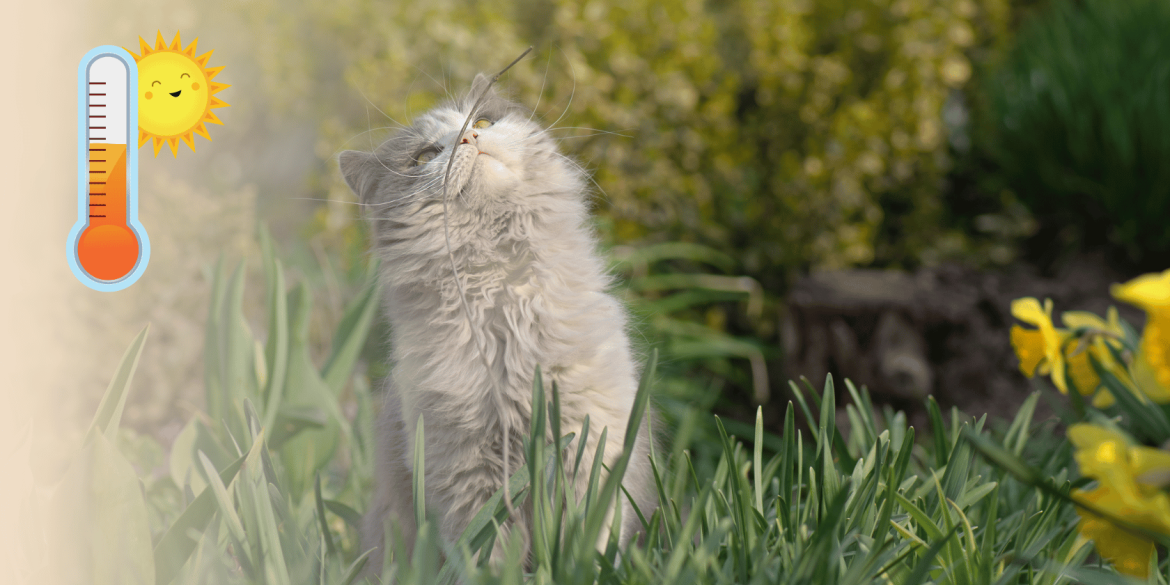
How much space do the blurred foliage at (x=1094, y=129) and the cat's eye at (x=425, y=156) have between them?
1995 millimetres

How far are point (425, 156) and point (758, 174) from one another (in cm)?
191

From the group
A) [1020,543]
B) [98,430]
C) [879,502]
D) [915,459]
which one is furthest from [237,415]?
[915,459]

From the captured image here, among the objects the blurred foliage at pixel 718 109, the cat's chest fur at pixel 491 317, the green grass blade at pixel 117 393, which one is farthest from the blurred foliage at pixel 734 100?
the green grass blade at pixel 117 393

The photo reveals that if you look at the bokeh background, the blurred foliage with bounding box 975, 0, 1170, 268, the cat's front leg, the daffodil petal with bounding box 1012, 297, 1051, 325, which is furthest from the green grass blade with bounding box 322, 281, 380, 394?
the blurred foliage with bounding box 975, 0, 1170, 268

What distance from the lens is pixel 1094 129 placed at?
1.96 meters

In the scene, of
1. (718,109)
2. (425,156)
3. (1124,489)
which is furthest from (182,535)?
(718,109)

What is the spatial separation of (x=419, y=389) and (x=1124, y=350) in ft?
2.97

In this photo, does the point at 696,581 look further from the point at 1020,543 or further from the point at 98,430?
the point at 98,430

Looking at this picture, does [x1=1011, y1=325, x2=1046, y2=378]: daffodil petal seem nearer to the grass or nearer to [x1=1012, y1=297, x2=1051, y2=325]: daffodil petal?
[x1=1012, y1=297, x2=1051, y2=325]: daffodil petal

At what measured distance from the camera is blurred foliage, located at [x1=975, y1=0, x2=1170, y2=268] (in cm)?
187

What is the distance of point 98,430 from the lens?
0.75m

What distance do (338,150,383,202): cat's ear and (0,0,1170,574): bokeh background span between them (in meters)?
0.74

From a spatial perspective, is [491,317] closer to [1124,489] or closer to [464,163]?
[464,163]

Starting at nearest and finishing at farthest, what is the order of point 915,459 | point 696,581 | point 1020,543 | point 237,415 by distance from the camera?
point 696,581, point 1020,543, point 237,415, point 915,459
